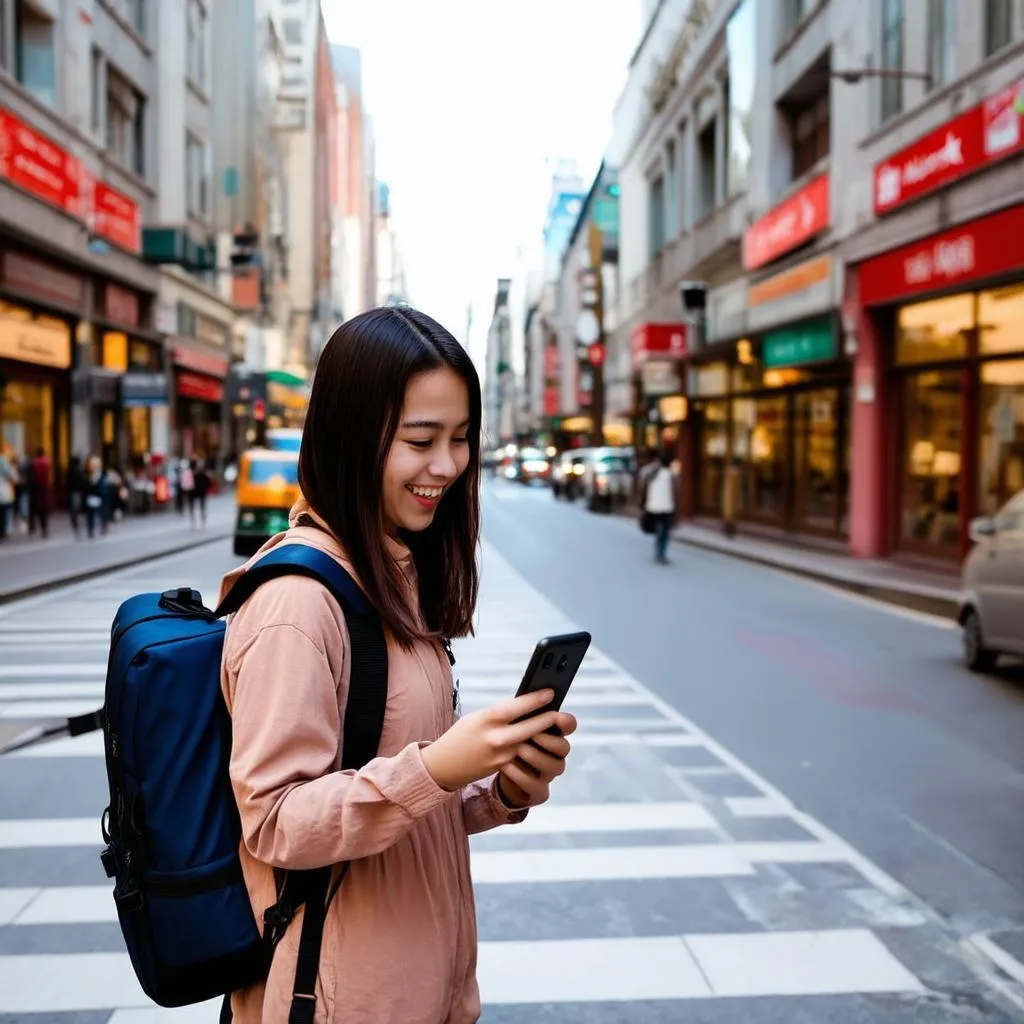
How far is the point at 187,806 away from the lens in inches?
71.9

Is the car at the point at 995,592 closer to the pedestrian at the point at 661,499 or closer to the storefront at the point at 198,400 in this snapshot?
the pedestrian at the point at 661,499

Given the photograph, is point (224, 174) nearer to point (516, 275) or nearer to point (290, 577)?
point (290, 577)

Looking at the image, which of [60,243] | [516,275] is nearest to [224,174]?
[60,243]

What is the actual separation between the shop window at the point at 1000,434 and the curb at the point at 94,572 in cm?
1371

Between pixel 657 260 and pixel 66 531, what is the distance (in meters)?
23.2

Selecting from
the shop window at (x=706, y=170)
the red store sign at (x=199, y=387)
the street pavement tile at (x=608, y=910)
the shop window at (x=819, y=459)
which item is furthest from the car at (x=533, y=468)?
the street pavement tile at (x=608, y=910)

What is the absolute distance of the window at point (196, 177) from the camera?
43.4 m

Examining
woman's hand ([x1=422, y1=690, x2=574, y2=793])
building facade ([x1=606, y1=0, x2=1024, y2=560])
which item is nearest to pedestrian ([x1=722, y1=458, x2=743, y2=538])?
building facade ([x1=606, y1=0, x2=1024, y2=560])

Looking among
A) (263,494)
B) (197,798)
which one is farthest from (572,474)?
(197,798)

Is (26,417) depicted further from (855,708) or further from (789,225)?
(855,708)

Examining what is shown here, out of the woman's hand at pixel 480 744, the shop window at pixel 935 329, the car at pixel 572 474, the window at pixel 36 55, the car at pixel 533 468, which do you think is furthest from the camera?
the car at pixel 533 468

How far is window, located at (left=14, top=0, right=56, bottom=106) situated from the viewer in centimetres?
2730

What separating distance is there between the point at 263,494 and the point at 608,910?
56.6 ft

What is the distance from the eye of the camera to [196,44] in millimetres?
43969
